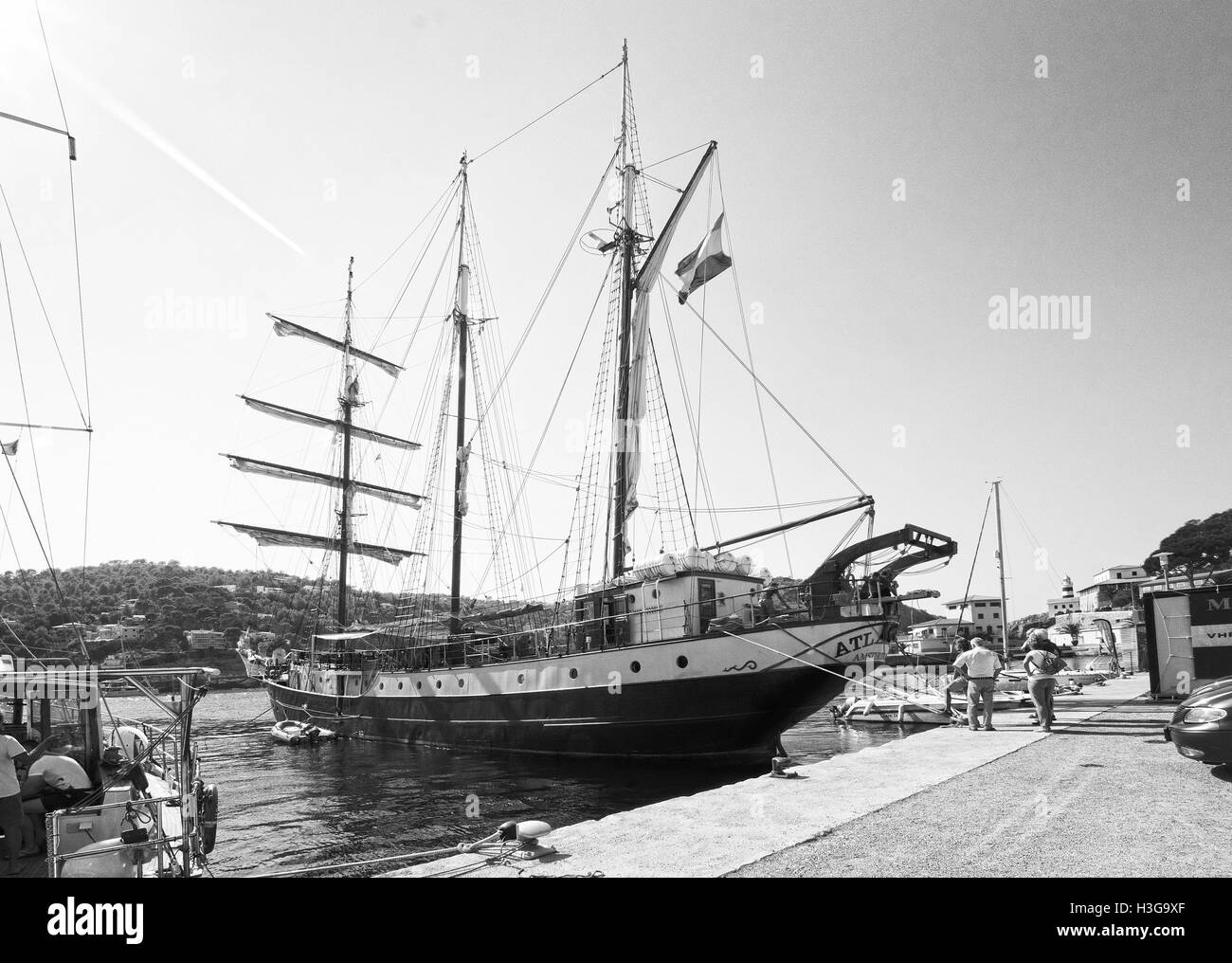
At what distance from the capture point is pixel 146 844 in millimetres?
5582

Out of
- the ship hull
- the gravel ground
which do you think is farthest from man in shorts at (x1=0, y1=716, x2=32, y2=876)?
the ship hull

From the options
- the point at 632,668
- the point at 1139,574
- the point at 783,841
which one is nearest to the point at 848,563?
the point at 632,668

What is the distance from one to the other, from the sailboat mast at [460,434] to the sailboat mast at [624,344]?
10011mm

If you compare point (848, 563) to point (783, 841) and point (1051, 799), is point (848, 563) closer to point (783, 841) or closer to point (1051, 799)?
point (1051, 799)

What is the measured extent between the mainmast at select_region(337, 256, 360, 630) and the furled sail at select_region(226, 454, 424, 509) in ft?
2.79

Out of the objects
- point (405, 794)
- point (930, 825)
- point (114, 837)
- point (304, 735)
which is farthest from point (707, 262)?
point (304, 735)

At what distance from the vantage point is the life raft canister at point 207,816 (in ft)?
23.6

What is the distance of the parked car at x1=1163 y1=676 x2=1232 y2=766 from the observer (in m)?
7.72

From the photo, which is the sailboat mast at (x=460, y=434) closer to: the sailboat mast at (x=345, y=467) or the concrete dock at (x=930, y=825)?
the sailboat mast at (x=345, y=467)

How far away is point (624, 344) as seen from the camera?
2617 cm

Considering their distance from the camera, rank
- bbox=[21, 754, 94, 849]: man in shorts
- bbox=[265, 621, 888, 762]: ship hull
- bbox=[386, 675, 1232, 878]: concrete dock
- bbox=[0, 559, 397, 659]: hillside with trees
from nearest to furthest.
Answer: bbox=[386, 675, 1232, 878]: concrete dock, bbox=[21, 754, 94, 849]: man in shorts, bbox=[265, 621, 888, 762]: ship hull, bbox=[0, 559, 397, 659]: hillside with trees

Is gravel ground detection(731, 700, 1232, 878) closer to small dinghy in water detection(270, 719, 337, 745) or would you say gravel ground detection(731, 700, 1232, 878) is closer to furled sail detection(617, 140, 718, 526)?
furled sail detection(617, 140, 718, 526)

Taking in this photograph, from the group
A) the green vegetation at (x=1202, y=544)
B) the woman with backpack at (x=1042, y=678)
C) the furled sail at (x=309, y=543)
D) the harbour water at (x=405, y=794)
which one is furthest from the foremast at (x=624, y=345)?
the green vegetation at (x=1202, y=544)

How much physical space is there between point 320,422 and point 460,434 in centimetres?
1557
